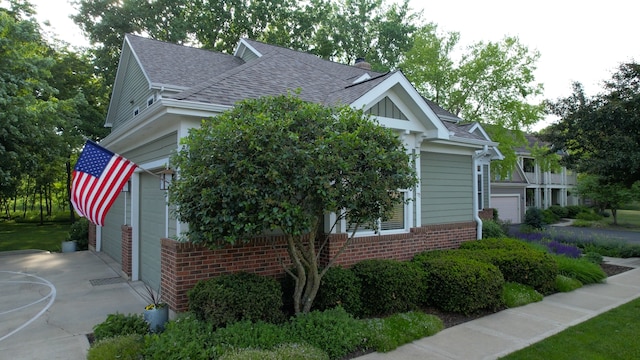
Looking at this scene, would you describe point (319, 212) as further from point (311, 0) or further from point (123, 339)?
point (311, 0)

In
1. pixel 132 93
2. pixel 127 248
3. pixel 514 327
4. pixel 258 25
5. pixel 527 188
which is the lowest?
pixel 514 327

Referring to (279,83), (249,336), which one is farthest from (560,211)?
(249,336)

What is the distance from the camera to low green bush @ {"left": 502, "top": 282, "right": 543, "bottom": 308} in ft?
23.6

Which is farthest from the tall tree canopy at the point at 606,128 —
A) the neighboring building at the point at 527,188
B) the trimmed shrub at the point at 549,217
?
the trimmed shrub at the point at 549,217

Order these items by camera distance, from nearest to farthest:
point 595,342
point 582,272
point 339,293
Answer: point 595,342, point 339,293, point 582,272

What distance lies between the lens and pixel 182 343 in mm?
4332

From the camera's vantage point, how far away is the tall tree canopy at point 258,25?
21219 millimetres

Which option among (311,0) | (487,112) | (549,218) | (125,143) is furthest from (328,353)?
(549,218)

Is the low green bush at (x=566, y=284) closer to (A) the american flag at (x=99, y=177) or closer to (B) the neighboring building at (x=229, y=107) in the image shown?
(B) the neighboring building at (x=229, y=107)

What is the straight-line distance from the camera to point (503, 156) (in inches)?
771

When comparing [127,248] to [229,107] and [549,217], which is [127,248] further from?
[549,217]

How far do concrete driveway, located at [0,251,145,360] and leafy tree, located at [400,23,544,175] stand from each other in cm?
1728

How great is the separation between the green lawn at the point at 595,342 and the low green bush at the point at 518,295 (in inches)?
44.8

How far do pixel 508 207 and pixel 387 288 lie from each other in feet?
83.2
